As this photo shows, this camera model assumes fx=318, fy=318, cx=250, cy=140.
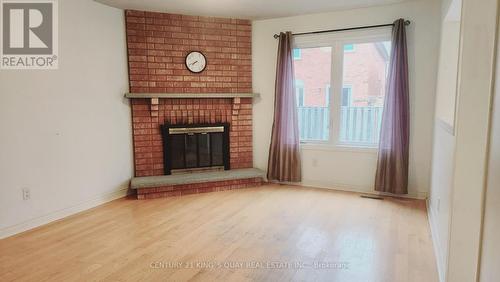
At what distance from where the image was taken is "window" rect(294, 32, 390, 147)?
406 cm

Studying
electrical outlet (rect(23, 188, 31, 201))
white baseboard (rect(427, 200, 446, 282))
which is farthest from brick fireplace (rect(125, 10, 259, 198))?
white baseboard (rect(427, 200, 446, 282))

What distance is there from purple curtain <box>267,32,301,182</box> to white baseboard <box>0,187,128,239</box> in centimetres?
216

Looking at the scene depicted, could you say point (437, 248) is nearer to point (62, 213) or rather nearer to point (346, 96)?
point (346, 96)

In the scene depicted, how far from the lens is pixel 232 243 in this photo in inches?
108

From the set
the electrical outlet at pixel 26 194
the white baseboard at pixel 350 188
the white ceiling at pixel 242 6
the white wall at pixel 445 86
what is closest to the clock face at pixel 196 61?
the white ceiling at pixel 242 6

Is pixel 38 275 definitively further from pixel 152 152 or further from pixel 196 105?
pixel 196 105

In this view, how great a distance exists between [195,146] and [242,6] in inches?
77.5

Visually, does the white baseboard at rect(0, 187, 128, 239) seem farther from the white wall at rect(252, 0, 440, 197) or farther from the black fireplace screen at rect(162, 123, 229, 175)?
the white wall at rect(252, 0, 440, 197)

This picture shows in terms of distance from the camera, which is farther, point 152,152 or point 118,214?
point 152,152

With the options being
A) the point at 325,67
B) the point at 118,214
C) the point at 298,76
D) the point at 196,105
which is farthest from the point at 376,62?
the point at 118,214

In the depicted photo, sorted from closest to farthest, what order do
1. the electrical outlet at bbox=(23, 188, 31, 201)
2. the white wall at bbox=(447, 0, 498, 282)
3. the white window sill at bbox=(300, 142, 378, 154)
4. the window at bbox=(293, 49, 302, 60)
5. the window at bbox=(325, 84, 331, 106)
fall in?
the white wall at bbox=(447, 0, 498, 282), the electrical outlet at bbox=(23, 188, 31, 201), the white window sill at bbox=(300, 142, 378, 154), the window at bbox=(325, 84, 331, 106), the window at bbox=(293, 49, 302, 60)

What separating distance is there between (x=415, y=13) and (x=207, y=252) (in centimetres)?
350

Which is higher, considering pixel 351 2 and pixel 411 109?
pixel 351 2

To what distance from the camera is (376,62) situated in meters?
4.04
